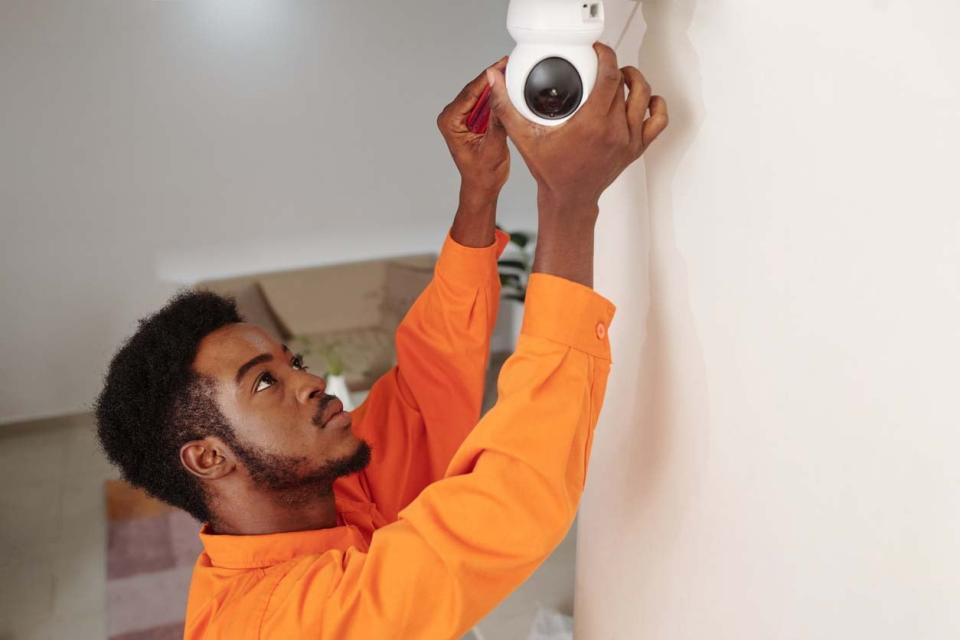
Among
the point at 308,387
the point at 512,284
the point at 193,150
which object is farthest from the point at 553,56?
the point at 193,150

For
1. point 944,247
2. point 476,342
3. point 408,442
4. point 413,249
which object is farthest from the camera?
point 413,249

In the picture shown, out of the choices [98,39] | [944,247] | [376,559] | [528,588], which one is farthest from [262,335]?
[98,39]

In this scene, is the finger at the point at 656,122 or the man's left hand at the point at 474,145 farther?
the man's left hand at the point at 474,145

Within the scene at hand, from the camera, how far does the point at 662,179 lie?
84 cm

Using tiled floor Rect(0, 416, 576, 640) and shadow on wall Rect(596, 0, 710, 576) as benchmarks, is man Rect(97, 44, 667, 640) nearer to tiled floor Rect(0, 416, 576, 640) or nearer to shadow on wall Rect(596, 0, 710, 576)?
shadow on wall Rect(596, 0, 710, 576)

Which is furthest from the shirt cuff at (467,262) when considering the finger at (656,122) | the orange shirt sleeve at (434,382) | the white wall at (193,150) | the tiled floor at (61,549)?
the white wall at (193,150)

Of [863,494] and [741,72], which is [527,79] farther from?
[863,494]

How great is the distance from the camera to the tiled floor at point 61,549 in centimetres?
249

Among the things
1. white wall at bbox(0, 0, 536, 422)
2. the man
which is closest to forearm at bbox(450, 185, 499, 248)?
the man

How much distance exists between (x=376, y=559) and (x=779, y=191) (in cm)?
51

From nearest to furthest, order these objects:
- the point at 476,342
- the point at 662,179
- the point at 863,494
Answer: the point at 863,494 < the point at 662,179 < the point at 476,342

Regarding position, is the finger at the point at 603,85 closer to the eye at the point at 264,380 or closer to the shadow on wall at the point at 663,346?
the shadow on wall at the point at 663,346

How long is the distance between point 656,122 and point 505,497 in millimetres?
339

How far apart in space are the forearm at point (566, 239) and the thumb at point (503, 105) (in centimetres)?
8
